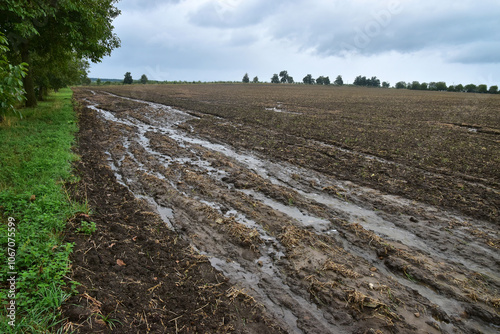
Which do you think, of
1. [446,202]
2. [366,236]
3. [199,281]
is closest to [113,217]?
[199,281]

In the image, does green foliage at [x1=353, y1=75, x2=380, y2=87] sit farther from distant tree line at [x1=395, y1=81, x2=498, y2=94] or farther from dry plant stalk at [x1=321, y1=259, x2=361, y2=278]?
dry plant stalk at [x1=321, y1=259, x2=361, y2=278]

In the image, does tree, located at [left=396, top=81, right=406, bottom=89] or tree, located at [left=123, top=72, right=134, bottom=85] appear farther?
tree, located at [left=396, top=81, right=406, bottom=89]

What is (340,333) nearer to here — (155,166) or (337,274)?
(337,274)

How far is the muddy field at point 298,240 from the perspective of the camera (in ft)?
11.4

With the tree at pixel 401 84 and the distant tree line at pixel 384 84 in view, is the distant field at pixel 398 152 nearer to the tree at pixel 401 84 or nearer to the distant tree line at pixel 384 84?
the distant tree line at pixel 384 84

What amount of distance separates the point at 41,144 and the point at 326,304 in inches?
412

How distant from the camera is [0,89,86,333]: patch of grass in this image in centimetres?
282

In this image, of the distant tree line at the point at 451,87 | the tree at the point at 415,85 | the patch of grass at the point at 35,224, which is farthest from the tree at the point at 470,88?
the patch of grass at the point at 35,224

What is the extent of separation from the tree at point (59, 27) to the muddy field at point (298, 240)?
554cm

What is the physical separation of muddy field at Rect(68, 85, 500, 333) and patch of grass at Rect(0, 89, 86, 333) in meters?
0.30

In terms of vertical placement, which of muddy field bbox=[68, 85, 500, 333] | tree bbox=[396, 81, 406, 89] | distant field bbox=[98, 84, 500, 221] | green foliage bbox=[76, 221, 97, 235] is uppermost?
tree bbox=[396, 81, 406, 89]

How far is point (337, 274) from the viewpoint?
13.7 ft

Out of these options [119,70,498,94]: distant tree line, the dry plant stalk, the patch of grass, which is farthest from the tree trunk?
[119,70,498,94]: distant tree line

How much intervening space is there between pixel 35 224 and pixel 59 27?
13122 mm
